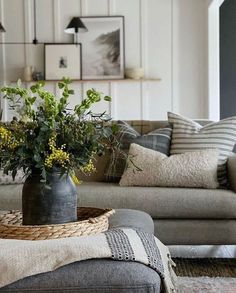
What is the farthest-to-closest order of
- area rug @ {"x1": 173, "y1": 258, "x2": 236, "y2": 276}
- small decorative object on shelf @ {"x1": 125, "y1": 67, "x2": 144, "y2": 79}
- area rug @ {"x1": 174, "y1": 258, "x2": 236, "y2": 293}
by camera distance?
small decorative object on shelf @ {"x1": 125, "y1": 67, "x2": 144, "y2": 79}, area rug @ {"x1": 173, "y1": 258, "x2": 236, "y2": 276}, area rug @ {"x1": 174, "y1": 258, "x2": 236, "y2": 293}

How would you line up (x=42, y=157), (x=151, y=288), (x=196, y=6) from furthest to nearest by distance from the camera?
(x=196, y=6)
(x=42, y=157)
(x=151, y=288)

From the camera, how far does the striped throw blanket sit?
1521 mm

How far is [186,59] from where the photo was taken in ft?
19.7

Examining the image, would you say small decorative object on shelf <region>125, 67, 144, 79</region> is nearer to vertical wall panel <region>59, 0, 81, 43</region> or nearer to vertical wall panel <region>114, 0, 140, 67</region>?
vertical wall panel <region>114, 0, 140, 67</region>

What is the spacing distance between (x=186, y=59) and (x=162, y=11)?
63cm

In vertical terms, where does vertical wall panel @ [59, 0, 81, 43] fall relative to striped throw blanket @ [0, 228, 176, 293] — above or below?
above

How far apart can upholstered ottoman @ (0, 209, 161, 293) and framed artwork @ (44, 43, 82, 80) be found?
463 cm

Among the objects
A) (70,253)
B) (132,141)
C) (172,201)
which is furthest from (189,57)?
(70,253)

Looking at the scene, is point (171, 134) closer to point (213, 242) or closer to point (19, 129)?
point (213, 242)

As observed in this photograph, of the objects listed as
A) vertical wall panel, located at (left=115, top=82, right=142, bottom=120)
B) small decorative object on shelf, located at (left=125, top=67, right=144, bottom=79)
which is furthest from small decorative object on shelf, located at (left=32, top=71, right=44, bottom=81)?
small decorative object on shelf, located at (left=125, top=67, right=144, bottom=79)

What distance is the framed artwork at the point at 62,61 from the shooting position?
19.6 feet

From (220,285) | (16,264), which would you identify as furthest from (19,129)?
(220,285)

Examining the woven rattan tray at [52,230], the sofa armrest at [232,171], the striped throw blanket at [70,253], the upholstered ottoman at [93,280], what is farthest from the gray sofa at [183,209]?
the upholstered ottoman at [93,280]

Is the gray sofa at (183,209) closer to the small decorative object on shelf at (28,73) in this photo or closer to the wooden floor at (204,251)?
the wooden floor at (204,251)
